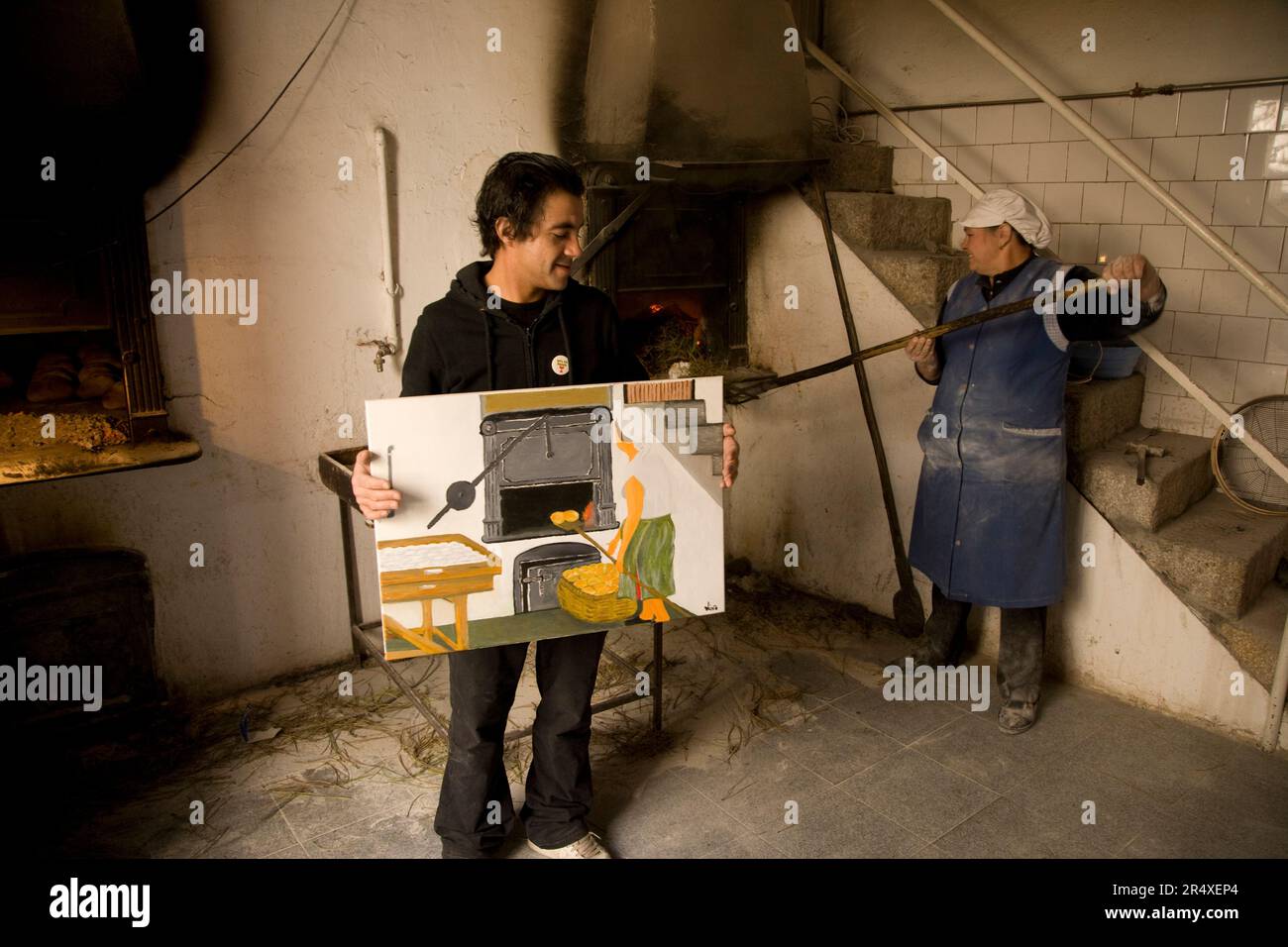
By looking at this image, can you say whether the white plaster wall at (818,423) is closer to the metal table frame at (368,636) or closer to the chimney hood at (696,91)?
the chimney hood at (696,91)

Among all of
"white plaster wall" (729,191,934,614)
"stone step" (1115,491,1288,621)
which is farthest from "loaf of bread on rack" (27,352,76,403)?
"stone step" (1115,491,1288,621)

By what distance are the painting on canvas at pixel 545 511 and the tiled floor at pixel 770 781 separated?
766 millimetres

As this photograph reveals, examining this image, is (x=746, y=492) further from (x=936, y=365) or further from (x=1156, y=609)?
(x=1156, y=609)

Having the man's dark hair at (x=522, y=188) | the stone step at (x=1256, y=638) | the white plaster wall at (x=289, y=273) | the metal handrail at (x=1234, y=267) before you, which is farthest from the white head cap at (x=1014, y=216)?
the white plaster wall at (x=289, y=273)

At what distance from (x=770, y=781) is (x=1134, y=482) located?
5.19ft

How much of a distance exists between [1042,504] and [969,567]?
0.31 meters

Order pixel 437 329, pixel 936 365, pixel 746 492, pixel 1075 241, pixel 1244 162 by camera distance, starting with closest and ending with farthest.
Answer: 1. pixel 437 329
2. pixel 936 365
3. pixel 1244 162
4. pixel 1075 241
5. pixel 746 492

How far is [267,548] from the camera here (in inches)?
125

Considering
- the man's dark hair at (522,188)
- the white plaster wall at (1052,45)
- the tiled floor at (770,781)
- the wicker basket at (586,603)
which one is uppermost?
the white plaster wall at (1052,45)

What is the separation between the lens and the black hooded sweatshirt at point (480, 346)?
6.61 ft

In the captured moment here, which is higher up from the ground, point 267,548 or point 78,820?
point 267,548

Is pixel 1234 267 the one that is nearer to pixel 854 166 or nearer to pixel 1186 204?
pixel 1186 204

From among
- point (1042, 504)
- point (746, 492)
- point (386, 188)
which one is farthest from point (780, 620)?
point (386, 188)

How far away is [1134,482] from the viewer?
3039mm
